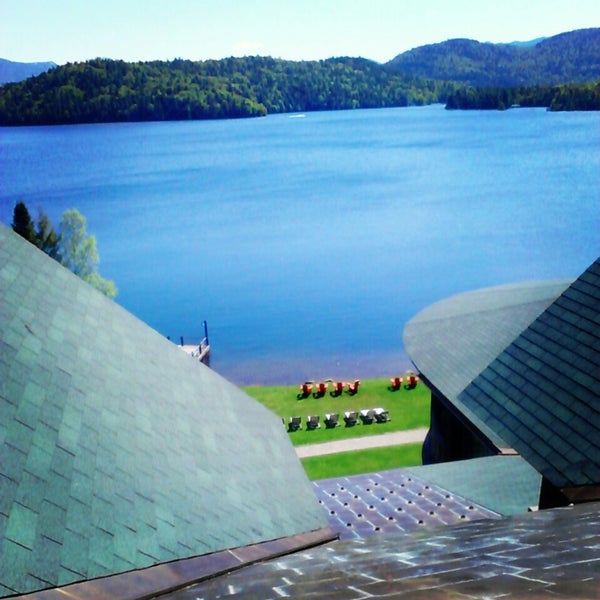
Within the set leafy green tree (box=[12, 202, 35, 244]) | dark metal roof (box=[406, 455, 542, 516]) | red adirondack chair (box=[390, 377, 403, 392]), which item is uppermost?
leafy green tree (box=[12, 202, 35, 244])

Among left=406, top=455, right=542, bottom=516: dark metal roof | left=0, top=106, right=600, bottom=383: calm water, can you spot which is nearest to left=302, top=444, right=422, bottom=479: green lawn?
left=406, top=455, right=542, bottom=516: dark metal roof

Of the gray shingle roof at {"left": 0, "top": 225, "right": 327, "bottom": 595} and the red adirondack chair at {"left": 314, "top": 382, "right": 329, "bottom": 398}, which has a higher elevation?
the gray shingle roof at {"left": 0, "top": 225, "right": 327, "bottom": 595}

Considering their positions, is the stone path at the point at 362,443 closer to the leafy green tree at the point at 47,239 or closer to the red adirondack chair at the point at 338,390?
the red adirondack chair at the point at 338,390

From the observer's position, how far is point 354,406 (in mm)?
29828

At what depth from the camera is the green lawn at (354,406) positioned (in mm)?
25766

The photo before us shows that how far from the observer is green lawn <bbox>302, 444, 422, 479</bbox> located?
21.8m

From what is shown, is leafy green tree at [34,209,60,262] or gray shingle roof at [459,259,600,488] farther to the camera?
leafy green tree at [34,209,60,262]

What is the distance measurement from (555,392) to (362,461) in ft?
43.7

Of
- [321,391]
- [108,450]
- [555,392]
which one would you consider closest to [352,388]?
[321,391]

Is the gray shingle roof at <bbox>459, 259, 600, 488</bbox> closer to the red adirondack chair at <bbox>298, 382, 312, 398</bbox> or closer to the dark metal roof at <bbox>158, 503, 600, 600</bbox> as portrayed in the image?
the dark metal roof at <bbox>158, 503, 600, 600</bbox>

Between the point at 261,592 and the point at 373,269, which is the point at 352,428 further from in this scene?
the point at 373,269

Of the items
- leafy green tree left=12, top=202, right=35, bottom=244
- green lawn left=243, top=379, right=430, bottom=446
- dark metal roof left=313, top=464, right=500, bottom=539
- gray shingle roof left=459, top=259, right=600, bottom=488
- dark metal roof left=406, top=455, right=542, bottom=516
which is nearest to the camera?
gray shingle roof left=459, top=259, right=600, bottom=488

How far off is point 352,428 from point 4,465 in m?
21.3

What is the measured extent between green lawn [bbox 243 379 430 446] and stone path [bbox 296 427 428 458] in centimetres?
47
